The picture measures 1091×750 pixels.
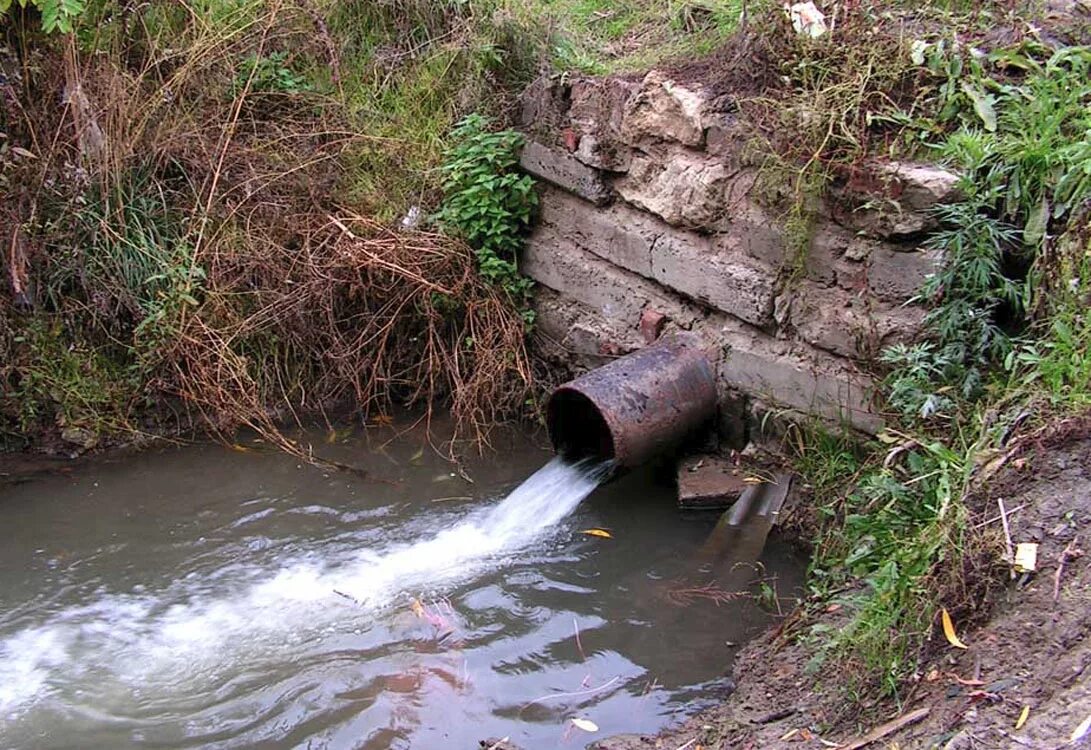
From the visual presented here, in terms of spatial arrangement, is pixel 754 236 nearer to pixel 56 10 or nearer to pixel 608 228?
pixel 608 228

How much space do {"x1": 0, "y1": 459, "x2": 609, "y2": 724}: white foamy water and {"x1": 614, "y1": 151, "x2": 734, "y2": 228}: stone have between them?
1328mm

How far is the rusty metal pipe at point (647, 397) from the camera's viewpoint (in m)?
4.73

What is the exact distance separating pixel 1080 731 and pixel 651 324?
3152mm

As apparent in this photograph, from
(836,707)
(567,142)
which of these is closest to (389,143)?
(567,142)

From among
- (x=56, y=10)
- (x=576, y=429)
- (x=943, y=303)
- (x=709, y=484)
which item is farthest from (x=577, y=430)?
(x=56, y=10)

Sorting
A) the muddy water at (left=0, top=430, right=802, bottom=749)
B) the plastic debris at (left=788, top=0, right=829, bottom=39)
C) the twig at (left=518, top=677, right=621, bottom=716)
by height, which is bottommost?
the twig at (left=518, top=677, right=621, bottom=716)

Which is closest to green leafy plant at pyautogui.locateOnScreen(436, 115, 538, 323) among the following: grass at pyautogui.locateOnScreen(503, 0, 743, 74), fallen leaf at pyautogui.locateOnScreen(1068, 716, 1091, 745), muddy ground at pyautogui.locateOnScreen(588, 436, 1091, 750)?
grass at pyautogui.locateOnScreen(503, 0, 743, 74)

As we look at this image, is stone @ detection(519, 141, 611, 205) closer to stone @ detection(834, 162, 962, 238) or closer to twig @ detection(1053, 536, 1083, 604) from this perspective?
stone @ detection(834, 162, 962, 238)

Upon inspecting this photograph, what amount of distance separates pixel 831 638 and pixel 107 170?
13.9ft

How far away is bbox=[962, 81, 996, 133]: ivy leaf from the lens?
421cm

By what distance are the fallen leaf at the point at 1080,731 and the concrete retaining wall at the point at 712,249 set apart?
204 centimetres

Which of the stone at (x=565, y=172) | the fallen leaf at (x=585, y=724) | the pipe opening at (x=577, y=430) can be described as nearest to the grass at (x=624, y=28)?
the stone at (x=565, y=172)

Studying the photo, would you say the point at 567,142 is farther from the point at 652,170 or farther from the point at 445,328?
the point at 445,328

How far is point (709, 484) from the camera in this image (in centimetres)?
485
